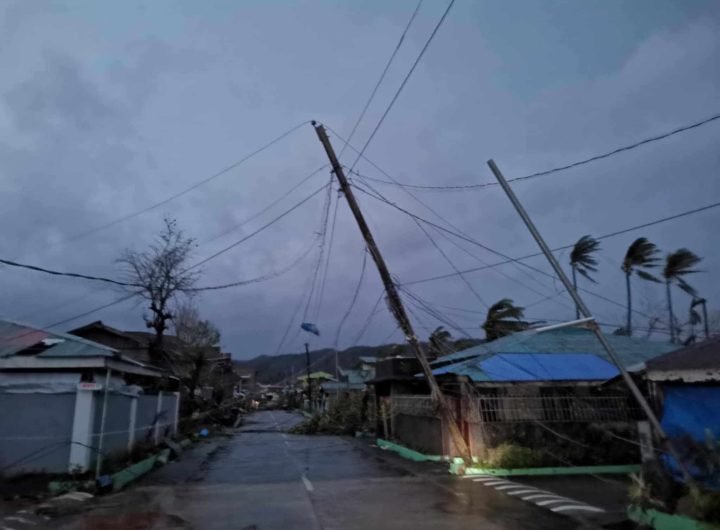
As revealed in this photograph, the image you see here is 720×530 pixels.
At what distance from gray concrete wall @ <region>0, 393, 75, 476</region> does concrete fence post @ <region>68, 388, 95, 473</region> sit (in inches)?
5.9

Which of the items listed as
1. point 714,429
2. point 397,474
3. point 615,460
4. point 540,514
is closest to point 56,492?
point 397,474

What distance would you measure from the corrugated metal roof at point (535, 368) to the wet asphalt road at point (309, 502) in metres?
3.20

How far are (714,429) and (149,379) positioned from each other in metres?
22.7

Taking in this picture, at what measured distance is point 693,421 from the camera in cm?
894

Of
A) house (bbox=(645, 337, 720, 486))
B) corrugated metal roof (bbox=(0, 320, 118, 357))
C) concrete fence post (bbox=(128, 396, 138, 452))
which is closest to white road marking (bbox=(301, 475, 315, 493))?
concrete fence post (bbox=(128, 396, 138, 452))

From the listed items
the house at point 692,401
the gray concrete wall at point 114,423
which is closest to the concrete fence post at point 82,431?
the gray concrete wall at point 114,423

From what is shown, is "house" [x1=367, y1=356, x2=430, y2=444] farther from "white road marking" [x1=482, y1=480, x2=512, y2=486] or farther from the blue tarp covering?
the blue tarp covering

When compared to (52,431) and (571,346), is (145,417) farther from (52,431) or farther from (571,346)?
(571,346)

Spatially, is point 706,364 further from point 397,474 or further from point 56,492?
point 56,492

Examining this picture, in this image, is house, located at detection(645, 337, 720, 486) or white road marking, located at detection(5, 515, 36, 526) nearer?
house, located at detection(645, 337, 720, 486)

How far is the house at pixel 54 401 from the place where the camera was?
546 inches

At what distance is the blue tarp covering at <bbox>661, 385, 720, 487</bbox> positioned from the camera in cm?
831

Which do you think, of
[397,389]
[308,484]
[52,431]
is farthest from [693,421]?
[397,389]

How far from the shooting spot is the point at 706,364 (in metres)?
8.53
